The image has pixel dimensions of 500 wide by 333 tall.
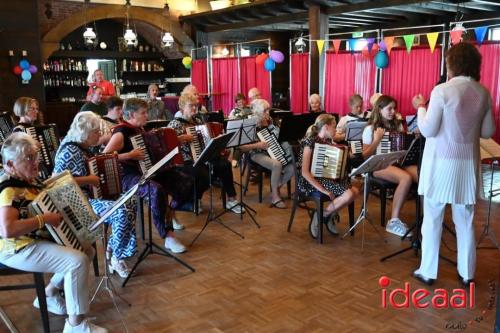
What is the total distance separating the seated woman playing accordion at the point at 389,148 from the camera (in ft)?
15.5

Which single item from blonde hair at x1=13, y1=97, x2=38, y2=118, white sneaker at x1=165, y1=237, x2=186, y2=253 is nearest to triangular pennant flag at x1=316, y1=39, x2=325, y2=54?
blonde hair at x1=13, y1=97, x2=38, y2=118

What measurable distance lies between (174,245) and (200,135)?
1.32 m

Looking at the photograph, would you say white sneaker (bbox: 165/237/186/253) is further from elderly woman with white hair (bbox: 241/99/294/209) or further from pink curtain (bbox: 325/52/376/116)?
pink curtain (bbox: 325/52/376/116)

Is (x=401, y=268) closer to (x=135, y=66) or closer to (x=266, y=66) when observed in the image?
(x=266, y=66)

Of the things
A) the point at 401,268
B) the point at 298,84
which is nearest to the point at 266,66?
the point at 298,84

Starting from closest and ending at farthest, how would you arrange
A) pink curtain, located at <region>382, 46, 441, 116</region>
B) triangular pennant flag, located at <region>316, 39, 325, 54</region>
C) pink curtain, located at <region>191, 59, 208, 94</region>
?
pink curtain, located at <region>382, 46, 441, 116</region> < triangular pennant flag, located at <region>316, 39, 325, 54</region> < pink curtain, located at <region>191, 59, 208, 94</region>

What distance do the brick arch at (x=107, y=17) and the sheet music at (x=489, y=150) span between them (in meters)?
9.68

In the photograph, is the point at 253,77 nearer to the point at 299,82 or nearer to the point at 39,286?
the point at 299,82

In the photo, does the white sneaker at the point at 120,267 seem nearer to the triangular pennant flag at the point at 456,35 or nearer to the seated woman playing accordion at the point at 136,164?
the seated woman playing accordion at the point at 136,164

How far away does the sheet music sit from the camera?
396 centimetres

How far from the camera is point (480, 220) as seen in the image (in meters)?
5.08

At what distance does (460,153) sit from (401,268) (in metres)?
1.15

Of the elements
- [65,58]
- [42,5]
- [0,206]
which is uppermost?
[42,5]

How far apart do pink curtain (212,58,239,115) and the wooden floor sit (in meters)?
6.75
